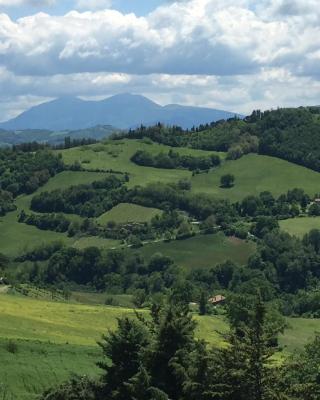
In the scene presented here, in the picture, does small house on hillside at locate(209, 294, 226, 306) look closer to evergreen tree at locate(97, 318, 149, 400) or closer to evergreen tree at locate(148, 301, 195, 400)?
evergreen tree at locate(97, 318, 149, 400)

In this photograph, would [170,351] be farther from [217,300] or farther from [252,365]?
[217,300]

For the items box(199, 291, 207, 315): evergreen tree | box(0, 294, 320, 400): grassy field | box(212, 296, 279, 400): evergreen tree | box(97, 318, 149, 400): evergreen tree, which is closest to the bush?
box(0, 294, 320, 400): grassy field

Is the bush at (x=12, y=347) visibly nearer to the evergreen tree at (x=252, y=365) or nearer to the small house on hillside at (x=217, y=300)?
the evergreen tree at (x=252, y=365)

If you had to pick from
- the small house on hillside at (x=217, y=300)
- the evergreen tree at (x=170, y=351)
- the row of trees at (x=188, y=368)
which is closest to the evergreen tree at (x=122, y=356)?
the row of trees at (x=188, y=368)

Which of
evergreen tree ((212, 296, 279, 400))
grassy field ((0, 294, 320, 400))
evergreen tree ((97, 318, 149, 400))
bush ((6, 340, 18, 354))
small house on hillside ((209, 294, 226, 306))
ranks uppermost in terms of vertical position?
evergreen tree ((212, 296, 279, 400))

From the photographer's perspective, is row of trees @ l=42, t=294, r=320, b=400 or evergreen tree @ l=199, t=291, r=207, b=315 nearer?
row of trees @ l=42, t=294, r=320, b=400

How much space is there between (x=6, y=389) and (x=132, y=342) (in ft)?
50.6

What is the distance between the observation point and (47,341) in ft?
232

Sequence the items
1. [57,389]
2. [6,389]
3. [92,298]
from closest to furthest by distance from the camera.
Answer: [57,389], [6,389], [92,298]

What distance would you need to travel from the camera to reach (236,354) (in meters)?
34.7

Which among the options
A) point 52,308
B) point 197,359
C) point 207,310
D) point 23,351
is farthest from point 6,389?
point 207,310

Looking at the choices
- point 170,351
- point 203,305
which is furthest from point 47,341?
point 203,305

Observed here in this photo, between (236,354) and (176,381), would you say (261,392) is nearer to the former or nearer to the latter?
(236,354)

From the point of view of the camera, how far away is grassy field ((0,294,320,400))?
192 ft
